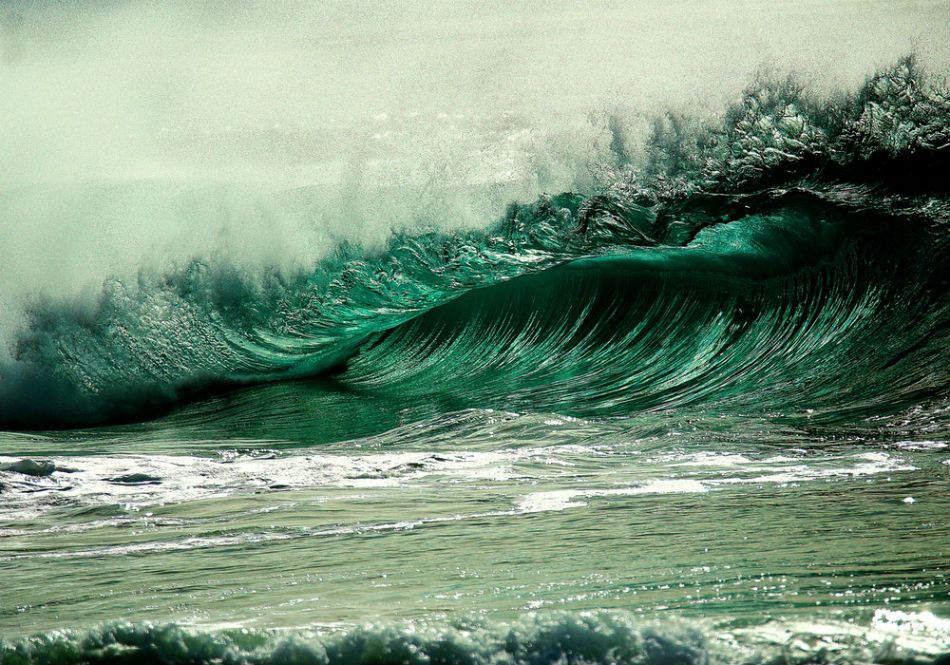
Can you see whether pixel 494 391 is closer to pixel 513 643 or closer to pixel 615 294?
pixel 615 294

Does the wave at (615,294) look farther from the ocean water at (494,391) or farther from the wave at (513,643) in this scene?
the wave at (513,643)

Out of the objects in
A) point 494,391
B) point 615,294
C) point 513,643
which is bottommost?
point 513,643

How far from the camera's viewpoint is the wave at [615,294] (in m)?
6.86

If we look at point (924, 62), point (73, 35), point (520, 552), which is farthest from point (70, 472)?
point (73, 35)

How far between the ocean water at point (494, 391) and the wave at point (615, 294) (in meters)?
0.03

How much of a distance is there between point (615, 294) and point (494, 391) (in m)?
1.44

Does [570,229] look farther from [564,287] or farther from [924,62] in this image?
[924,62]

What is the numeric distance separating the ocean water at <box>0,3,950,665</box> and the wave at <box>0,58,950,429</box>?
3 centimetres

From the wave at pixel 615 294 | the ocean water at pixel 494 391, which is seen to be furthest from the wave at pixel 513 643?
the wave at pixel 615 294

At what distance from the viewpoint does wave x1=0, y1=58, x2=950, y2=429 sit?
6859 mm

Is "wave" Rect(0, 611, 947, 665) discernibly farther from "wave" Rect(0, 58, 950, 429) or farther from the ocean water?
"wave" Rect(0, 58, 950, 429)

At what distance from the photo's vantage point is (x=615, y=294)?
26.0 feet

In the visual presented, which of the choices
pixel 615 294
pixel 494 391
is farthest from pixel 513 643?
pixel 615 294

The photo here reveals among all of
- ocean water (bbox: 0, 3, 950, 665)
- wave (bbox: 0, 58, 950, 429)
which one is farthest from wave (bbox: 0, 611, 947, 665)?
wave (bbox: 0, 58, 950, 429)
